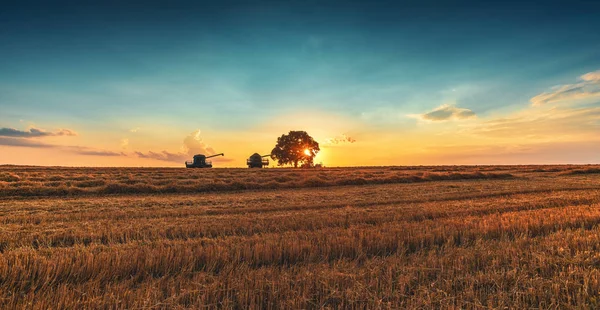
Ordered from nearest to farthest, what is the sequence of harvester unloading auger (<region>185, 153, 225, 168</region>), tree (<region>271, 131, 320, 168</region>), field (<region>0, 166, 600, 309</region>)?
1. field (<region>0, 166, 600, 309</region>)
2. harvester unloading auger (<region>185, 153, 225, 168</region>)
3. tree (<region>271, 131, 320, 168</region>)

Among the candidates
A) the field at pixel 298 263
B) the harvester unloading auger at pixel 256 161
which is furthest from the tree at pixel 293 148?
the field at pixel 298 263

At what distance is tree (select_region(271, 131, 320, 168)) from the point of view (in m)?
88.1

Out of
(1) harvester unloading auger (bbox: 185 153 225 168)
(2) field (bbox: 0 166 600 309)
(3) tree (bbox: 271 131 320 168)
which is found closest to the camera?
(2) field (bbox: 0 166 600 309)

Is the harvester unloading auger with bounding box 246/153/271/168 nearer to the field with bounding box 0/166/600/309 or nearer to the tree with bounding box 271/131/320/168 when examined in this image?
the tree with bounding box 271/131/320/168

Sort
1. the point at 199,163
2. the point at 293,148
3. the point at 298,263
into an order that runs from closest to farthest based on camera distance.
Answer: the point at 298,263 < the point at 199,163 < the point at 293,148

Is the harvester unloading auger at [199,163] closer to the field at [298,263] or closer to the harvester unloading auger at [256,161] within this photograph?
the harvester unloading auger at [256,161]

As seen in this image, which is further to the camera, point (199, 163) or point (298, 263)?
point (199, 163)

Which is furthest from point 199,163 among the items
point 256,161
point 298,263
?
point 298,263

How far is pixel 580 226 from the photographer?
9.13 meters

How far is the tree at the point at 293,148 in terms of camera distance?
→ 88125mm

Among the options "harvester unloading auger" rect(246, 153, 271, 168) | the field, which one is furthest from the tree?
the field

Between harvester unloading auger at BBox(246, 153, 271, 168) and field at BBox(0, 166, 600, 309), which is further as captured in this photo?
harvester unloading auger at BBox(246, 153, 271, 168)

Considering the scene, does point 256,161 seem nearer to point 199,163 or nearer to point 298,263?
point 199,163

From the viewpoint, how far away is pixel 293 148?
88188 millimetres
